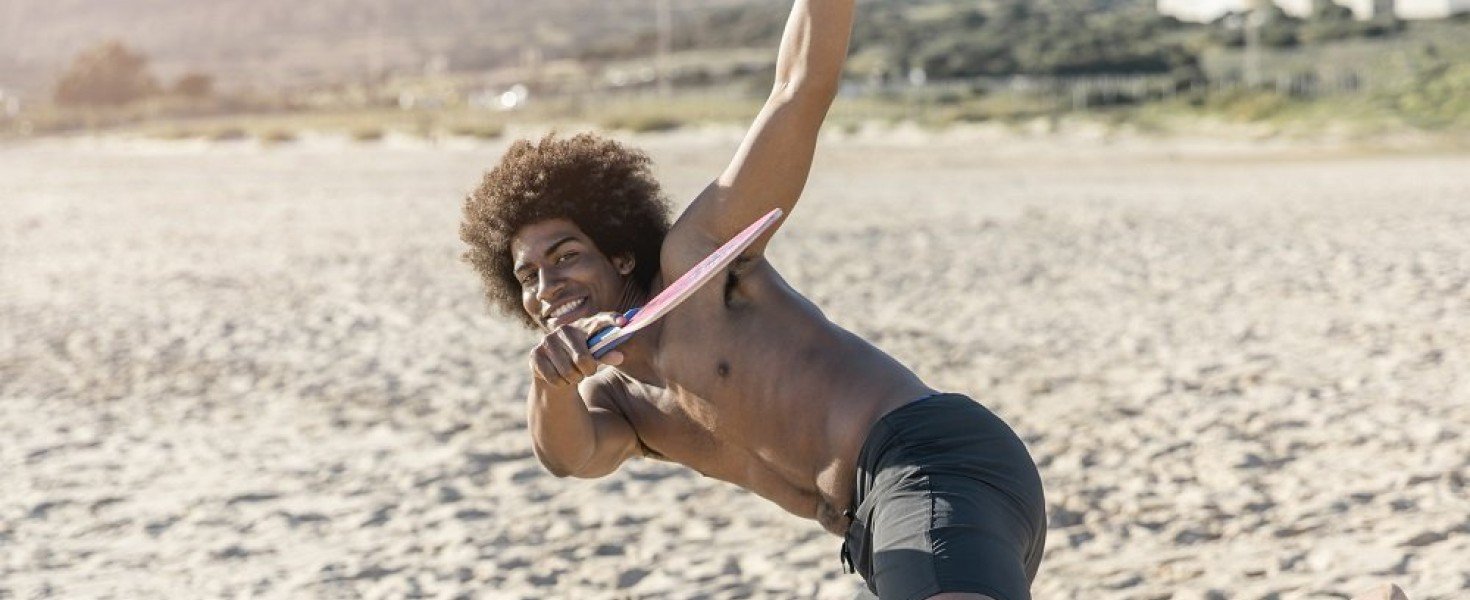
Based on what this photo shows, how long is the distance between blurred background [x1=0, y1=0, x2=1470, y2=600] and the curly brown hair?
28 centimetres

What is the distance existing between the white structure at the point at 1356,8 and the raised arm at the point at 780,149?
45474mm

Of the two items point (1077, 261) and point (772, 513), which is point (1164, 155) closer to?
point (1077, 261)

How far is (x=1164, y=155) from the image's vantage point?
23.2 metres

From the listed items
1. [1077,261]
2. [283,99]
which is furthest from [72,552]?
[283,99]

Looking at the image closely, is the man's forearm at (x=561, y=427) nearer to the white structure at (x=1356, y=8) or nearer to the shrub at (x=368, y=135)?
the shrub at (x=368, y=135)

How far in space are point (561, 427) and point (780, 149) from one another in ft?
1.73

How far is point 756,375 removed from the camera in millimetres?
2818

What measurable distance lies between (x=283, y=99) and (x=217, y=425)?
1957 inches

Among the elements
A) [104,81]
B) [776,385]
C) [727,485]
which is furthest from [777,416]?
[104,81]

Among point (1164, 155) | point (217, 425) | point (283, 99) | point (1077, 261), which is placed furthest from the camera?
point (283, 99)

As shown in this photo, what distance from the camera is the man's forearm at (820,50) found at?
2836 mm

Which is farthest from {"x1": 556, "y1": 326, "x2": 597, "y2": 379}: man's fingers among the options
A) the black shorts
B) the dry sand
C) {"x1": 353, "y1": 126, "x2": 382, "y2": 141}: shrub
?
{"x1": 353, "y1": 126, "x2": 382, "y2": 141}: shrub

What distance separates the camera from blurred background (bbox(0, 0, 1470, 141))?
3322 centimetres

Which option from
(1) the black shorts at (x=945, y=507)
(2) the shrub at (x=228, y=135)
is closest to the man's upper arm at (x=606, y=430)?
(1) the black shorts at (x=945, y=507)
